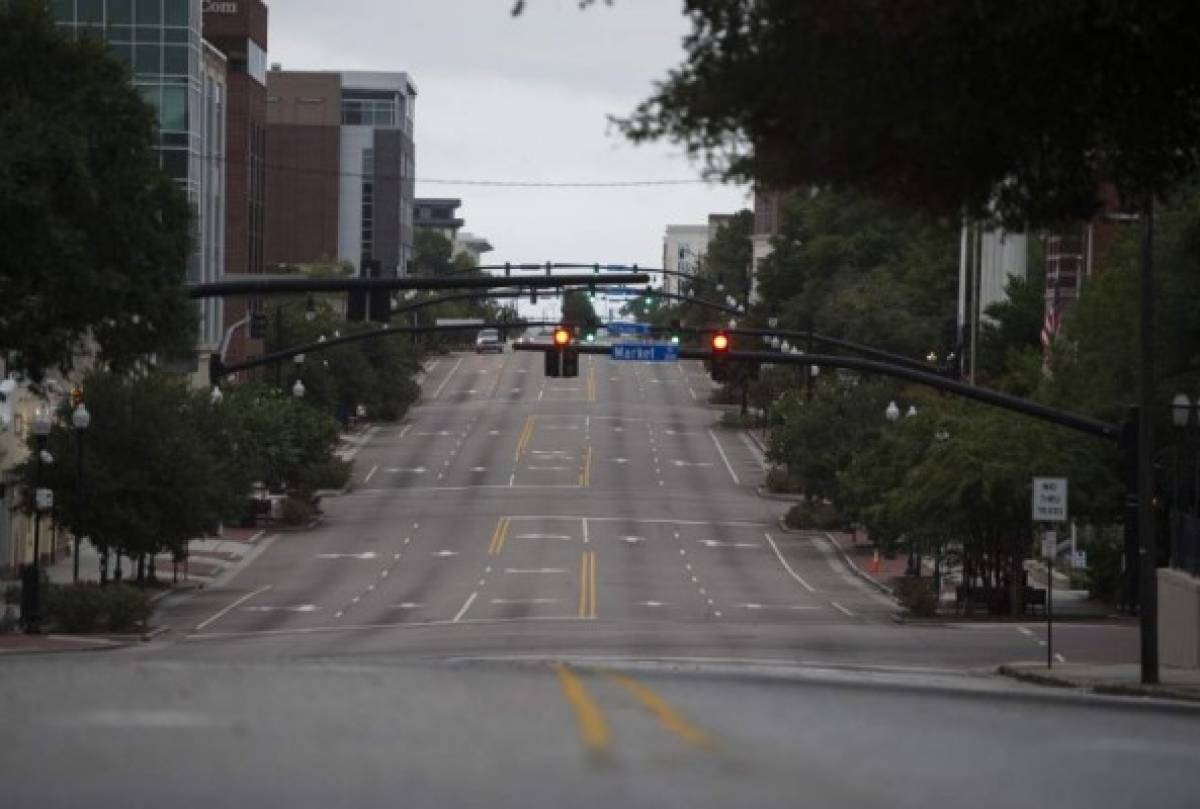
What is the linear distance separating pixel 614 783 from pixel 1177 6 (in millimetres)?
6623

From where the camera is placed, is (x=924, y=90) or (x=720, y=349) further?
(x=720, y=349)

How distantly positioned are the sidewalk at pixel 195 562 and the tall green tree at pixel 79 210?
88.3 feet

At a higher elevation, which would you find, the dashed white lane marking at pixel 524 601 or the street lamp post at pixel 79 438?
the street lamp post at pixel 79 438

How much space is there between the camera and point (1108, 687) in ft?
108

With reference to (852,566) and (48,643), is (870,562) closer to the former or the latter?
(852,566)

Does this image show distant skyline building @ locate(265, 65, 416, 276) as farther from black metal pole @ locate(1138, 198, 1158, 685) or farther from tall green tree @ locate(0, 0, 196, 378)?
black metal pole @ locate(1138, 198, 1158, 685)

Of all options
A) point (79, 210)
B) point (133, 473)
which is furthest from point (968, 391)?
point (133, 473)

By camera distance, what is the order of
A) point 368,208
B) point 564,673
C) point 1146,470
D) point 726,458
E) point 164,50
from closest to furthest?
point 564,673, point 1146,470, point 164,50, point 726,458, point 368,208

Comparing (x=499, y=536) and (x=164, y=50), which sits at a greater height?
(x=164, y=50)

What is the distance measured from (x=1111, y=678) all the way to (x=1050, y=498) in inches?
158

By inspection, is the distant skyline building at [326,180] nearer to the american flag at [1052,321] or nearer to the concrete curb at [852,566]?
the concrete curb at [852,566]

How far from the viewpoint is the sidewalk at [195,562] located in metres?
Result: 66.6

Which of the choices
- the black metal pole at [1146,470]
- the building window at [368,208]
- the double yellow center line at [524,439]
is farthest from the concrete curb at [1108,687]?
the building window at [368,208]

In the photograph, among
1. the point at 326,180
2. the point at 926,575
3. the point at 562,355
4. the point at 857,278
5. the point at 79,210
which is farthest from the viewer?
the point at 326,180
